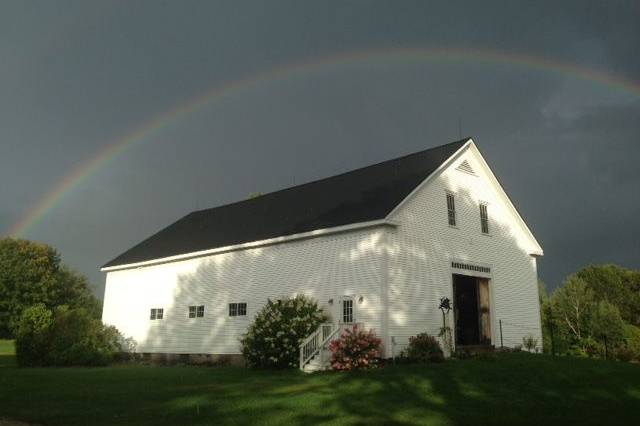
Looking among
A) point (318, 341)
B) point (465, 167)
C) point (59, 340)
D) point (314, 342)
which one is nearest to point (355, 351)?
point (318, 341)

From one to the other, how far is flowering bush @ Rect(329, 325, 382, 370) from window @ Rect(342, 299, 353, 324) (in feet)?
6.08

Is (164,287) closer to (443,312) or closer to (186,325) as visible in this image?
(186,325)

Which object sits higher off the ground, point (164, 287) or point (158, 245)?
point (158, 245)

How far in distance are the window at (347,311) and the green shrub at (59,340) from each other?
1237 cm

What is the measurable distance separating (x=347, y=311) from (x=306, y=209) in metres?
6.12

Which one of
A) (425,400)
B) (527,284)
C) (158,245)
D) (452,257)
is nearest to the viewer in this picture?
(425,400)

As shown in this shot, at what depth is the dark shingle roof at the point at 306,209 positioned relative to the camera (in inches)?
847

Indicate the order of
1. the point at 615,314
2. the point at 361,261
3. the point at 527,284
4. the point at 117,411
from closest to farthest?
the point at 117,411 < the point at 361,261 < the point at 527,284 < the point at 615,314

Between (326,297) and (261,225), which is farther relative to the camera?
(261,225)

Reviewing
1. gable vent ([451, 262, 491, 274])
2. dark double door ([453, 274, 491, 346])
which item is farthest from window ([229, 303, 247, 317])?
gable vent ([451, 262, 491, 274])

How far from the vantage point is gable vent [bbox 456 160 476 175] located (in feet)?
76.9

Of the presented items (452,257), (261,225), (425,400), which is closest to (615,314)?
(452,257)

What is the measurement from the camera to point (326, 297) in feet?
68.4

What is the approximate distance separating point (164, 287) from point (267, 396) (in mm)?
17688
